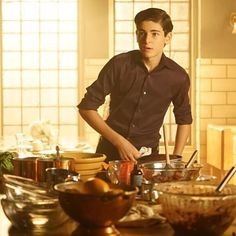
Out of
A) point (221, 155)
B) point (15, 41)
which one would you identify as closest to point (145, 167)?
point (221, 155)

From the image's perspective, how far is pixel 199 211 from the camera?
156cm

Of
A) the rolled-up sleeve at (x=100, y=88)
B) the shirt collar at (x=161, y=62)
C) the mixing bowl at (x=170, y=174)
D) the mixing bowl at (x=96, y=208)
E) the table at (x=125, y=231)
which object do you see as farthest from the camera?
the shirt collar at (x=161, y=62)

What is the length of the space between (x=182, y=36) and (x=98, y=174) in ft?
15.8

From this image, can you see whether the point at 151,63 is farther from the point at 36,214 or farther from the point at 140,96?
the point at 36,214

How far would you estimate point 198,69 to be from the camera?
686 centimetres

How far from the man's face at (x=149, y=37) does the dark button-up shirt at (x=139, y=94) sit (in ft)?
0.74

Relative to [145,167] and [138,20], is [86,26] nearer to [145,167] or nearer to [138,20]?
[138,20]

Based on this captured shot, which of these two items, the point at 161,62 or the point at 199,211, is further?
the point at 161,62

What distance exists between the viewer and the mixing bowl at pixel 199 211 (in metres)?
1.56

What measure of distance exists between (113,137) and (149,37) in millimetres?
547

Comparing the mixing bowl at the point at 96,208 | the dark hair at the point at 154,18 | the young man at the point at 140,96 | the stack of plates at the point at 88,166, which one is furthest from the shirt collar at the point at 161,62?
the mixing bowl at the point at 96,208

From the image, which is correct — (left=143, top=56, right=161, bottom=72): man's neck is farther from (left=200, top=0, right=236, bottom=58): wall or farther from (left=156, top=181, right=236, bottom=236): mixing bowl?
(left=200, top=0, right=236, bottom=58): wall

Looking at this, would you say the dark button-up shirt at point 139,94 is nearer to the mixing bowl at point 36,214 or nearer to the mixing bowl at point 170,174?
the mixing bowl at point 170,174

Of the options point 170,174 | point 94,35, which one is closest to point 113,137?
point 170,174
